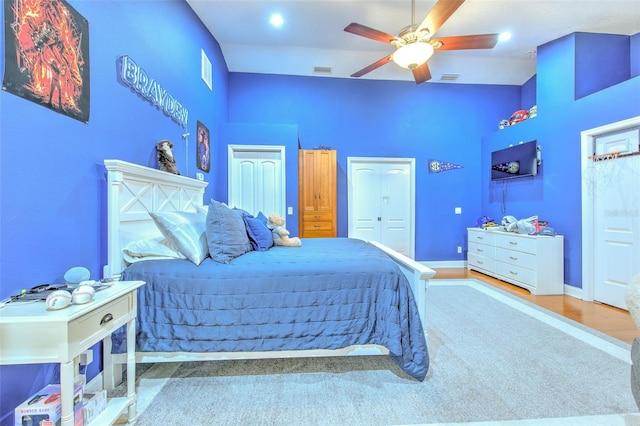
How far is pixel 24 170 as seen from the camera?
4.00 ft

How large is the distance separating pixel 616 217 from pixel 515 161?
150 centimetres

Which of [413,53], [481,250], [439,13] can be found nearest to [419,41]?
[413,53]

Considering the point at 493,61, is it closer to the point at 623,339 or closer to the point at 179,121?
the point at 623,339

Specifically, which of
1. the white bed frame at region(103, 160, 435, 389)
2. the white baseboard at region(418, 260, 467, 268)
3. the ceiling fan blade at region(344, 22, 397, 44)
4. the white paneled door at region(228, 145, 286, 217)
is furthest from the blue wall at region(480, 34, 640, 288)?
the white paneled door at region(228, 145, 286, 217)

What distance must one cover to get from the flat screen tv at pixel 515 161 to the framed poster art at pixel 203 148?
4.64 m

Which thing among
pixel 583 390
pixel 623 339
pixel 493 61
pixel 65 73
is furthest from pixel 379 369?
pixel 493 61

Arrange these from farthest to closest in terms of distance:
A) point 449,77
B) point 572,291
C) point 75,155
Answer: point 449,77
point 572,291
point 75,155

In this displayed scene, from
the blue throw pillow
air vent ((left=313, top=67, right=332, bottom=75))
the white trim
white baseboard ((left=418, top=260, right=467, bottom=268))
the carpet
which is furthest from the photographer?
white baseboard ((left=418, top=260, right=467, bottom=268))

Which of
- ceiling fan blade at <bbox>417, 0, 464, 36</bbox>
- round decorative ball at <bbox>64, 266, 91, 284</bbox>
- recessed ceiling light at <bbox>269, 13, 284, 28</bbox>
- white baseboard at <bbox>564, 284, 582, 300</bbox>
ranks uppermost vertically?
recessed ceiling light at <bbox>269, 13, 284, 28</bbox>

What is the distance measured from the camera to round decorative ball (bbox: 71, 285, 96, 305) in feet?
3.49

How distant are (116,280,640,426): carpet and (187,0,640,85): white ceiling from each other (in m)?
3.63

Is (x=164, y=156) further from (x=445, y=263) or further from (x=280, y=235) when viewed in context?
(x=445, y=263)

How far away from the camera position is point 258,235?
238cm

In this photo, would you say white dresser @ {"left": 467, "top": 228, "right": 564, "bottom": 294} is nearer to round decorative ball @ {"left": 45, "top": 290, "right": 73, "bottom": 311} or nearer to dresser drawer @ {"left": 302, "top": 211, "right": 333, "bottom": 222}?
dresser drawer @ {"left": 302, "top": 211, "right": 333, "bottom": 222}
